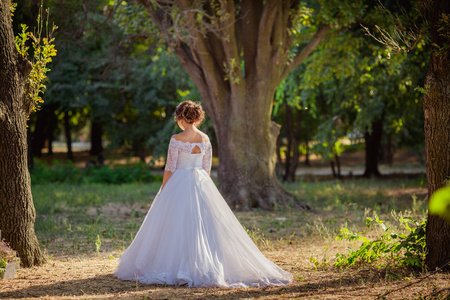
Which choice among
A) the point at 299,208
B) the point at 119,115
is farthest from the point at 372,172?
the point at 119,115

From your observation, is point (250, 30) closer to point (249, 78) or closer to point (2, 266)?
point (249, 78)

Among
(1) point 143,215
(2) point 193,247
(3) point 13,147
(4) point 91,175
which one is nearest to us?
(2) point 193,247

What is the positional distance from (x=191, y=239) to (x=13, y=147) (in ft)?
8.22

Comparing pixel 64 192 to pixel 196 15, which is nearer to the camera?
pixel 196 15

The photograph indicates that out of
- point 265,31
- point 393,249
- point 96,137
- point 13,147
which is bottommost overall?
point 393,249

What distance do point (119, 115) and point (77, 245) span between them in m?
23.6

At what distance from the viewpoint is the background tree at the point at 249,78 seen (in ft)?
37.9

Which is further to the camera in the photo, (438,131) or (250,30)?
(250,30)

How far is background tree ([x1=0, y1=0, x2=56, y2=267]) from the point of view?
19.5ft

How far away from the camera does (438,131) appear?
5.77m

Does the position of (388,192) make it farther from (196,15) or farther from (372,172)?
(196,15)

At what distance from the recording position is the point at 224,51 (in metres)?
11.9

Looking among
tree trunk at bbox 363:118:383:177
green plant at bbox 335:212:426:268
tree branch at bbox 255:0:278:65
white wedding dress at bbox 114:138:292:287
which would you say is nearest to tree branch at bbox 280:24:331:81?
tree branch at bbox 255:0:278:65

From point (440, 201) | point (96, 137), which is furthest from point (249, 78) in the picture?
point (96, 137)
